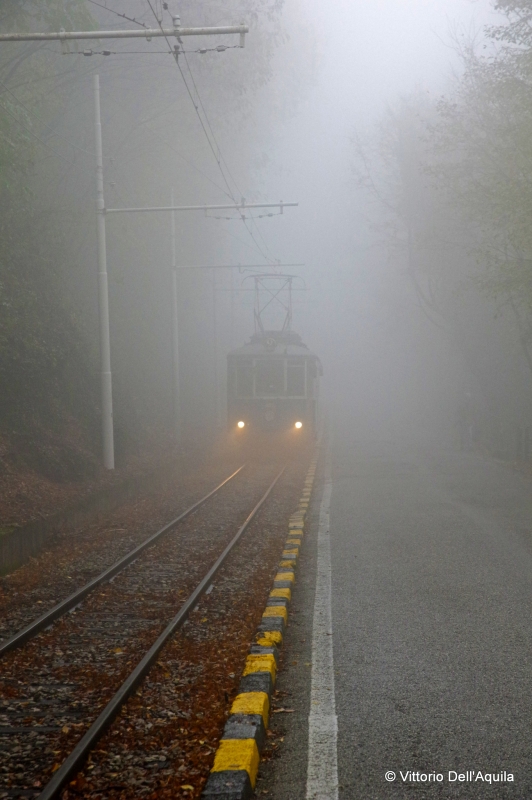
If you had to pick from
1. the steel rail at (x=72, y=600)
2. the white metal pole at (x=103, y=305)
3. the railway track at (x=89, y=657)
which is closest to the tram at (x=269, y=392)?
the white metal pole at (x=103, y=305)

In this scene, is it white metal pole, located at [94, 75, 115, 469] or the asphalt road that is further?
white metal pole, located at [94, 75, 115, 469]

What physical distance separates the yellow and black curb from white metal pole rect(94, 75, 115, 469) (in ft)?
32.4

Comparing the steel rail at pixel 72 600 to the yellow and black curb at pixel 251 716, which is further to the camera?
the steel rail at pixel 72 600

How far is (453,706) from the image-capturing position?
182 inches

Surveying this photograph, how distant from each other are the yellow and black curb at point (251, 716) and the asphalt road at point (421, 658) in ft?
0.35

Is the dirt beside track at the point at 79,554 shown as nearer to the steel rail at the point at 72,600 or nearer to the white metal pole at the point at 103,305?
the steel rail at the point at 72,600

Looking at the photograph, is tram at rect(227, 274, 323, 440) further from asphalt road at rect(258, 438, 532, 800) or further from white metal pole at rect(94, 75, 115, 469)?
asphalt road at rect(258, 438, 532, 800)

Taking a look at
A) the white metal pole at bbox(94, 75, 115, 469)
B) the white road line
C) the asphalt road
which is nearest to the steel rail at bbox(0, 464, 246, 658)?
the asphalt road

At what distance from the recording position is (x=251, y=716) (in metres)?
4.47

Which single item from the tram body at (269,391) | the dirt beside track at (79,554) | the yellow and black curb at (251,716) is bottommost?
the dirt beside track at (79,554)

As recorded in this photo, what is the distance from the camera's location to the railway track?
4121 millimetres

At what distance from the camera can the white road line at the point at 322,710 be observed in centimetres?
380

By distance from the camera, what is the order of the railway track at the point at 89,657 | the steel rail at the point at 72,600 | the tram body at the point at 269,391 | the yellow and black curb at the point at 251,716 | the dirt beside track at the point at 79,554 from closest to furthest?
the yellow and black curb at the point at 251,716, the railway track at the point at 89,657, the steel rail at the point at 72,600, the dirt beside track at the point at 79,554, the tram body at the point at 269,391

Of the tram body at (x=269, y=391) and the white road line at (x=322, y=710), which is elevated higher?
the tram body at (x=269, y=391)
